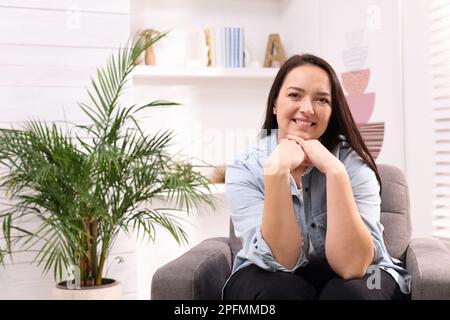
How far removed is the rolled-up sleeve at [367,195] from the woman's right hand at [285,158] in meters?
0.20

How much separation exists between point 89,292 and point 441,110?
1778 mm

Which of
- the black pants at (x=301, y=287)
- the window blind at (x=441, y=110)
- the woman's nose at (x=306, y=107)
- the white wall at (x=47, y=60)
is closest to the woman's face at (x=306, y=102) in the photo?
the woman's nose at (x=306, y=107)

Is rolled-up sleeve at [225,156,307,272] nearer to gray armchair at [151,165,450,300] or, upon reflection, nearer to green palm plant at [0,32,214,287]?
gray armchair at [151,165,450,300]

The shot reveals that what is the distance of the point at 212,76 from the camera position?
13.4ft

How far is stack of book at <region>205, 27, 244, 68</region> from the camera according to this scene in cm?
408

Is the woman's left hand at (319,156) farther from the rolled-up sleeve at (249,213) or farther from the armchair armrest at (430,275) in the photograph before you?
the armchair armrest at (430,275)

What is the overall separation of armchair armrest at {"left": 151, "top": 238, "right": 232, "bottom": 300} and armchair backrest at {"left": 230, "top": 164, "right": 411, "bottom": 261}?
2.07 ft

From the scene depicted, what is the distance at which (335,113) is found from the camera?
2189 millimetres

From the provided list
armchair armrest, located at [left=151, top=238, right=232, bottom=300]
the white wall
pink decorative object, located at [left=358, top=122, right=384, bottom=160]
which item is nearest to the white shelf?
the white wall

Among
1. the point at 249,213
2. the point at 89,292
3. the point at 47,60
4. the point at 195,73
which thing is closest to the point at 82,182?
the point at 89,292

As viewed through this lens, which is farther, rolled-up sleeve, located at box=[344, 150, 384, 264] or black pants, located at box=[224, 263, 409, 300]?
rolled-up sleeve, located at box=[344, 150, 384, 264]

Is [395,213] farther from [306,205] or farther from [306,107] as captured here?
[306,107]

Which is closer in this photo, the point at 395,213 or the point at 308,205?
the point at 308,205
